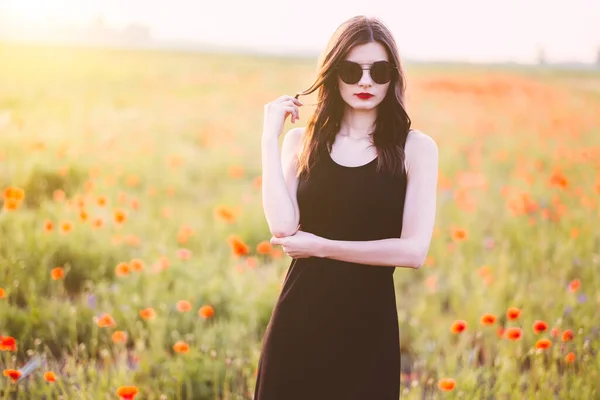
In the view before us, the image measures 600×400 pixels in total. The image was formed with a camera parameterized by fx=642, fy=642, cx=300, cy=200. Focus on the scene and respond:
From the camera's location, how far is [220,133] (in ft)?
27.2

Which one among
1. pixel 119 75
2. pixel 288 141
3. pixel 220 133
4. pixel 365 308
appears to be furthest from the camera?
pixel 119 75

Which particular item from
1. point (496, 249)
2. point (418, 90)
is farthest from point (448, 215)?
point (418, 90)

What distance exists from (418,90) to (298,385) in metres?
10.8

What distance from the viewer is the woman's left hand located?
5.90ft

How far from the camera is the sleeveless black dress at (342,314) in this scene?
6.04 ft

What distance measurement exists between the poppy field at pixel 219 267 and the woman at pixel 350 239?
266 millimetres

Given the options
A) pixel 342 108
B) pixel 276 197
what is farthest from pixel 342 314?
pixel 342 108

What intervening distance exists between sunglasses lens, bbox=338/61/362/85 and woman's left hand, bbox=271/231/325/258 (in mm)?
471

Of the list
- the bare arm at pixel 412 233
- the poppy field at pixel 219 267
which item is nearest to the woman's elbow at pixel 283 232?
the bare arm at pixel 412 233

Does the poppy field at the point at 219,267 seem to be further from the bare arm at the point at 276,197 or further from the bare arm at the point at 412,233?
the bare arm at the point at 276,197

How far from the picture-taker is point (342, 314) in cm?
184

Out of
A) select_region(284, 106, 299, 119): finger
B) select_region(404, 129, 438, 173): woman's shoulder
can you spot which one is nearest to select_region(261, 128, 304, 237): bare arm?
select_region(284, 106, 299, 119): finger

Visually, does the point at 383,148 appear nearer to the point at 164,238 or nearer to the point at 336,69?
the point at 336,69

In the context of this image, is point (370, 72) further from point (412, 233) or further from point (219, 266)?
point (219, 266)
